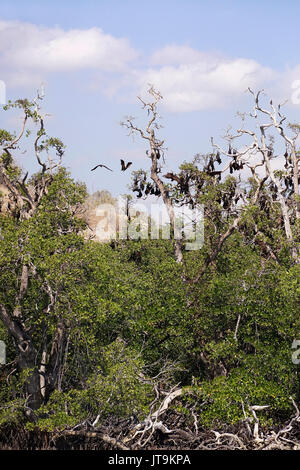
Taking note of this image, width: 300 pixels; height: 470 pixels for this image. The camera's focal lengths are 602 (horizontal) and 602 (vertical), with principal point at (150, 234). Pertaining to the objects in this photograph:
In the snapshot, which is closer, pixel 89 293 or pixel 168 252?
pixel 89 293

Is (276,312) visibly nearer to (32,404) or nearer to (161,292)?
(161,292)

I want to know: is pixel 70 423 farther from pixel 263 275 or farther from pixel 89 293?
pixel 263 275

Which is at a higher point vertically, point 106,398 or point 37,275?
point 37,275

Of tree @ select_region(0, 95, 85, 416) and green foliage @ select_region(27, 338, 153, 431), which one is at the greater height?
tree @ select_region(0, 95, 85, 416)

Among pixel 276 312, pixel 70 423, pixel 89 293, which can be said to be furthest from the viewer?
pixel 276 312

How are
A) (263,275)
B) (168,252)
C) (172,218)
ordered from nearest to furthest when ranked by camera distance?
(263,275), (172,218), (168,252)

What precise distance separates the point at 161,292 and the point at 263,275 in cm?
373

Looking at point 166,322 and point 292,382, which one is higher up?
point 166,322

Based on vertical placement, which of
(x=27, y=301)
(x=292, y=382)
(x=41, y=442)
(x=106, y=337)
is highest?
(x=27, y=301)

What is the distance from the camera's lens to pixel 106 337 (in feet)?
67.1

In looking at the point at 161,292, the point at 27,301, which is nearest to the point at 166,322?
the point at 161,292

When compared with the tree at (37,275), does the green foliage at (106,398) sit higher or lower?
lower
